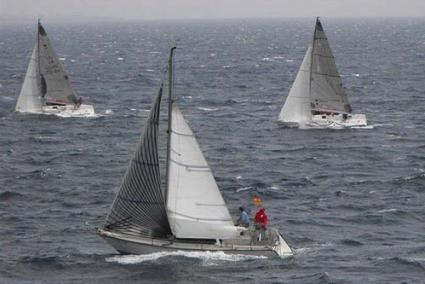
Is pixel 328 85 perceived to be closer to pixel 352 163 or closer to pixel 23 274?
pixel 352 163

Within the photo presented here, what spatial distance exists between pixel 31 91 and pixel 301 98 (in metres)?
25.6

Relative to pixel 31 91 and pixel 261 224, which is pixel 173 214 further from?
pixel 31 91

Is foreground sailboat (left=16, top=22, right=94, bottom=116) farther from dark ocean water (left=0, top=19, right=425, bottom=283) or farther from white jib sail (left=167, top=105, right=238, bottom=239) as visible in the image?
white jib sail (left=167, top=105, right=238, bottom=239)

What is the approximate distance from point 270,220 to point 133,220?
10776mm

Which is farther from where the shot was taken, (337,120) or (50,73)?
(50,73)

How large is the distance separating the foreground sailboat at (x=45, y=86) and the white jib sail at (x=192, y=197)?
1939 inches

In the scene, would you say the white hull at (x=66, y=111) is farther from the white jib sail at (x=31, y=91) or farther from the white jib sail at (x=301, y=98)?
the white jib sail at (x=301, y=98)

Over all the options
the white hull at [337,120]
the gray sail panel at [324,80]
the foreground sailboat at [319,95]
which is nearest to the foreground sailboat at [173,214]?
the foreground sailboat at [319,95]

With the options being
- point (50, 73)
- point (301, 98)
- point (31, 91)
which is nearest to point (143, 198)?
point (301, 98)

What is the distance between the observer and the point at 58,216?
55250 mm

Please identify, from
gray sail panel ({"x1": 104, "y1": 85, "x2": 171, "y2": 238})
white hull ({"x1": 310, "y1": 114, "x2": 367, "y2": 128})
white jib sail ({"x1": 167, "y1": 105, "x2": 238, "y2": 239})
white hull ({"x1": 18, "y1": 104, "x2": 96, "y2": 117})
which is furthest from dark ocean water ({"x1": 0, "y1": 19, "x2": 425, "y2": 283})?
white hull ({"x1": 310, "y1": 114, "x2": 367, "y2": 128})

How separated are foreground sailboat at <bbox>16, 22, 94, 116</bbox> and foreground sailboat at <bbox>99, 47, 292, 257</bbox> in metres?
48.4

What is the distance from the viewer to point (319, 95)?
85875 millimetres

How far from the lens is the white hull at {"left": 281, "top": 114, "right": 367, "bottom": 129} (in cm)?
8644
